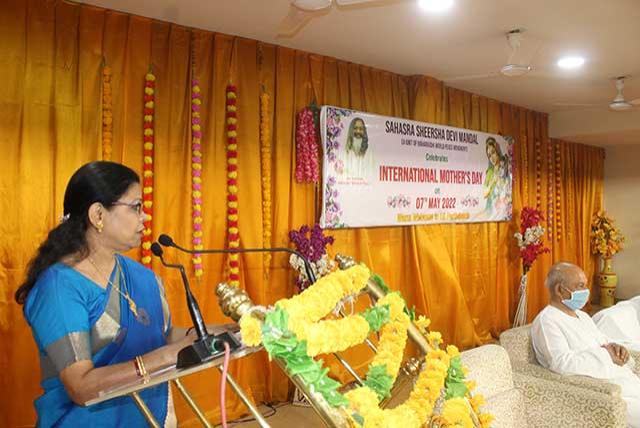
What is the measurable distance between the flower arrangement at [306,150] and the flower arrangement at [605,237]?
4.81m

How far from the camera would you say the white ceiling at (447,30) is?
261 cm

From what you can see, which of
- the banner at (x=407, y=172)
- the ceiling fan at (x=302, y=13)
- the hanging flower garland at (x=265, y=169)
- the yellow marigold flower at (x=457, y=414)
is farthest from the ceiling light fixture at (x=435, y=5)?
the yellow marigold flower at (x=457, y=414)

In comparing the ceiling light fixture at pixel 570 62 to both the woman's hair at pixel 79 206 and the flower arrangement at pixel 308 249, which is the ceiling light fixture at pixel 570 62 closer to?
the flower arrangement at pixel 308 249

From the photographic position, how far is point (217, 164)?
2961 mm

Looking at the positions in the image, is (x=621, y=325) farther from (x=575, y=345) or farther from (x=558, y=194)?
(x=558, y=194)

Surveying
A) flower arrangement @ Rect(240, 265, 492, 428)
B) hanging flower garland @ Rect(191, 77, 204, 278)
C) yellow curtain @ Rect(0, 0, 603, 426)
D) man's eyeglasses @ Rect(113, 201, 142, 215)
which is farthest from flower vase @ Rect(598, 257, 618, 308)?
man's eyeglasses @ Rect(113, 201, 142, 215)

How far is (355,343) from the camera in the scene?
2.84 feet

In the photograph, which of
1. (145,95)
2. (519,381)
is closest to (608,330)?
(519,381)

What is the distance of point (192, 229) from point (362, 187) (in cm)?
131

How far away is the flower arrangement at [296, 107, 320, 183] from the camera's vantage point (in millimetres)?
3283

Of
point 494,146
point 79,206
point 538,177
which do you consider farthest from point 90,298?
point 538,177

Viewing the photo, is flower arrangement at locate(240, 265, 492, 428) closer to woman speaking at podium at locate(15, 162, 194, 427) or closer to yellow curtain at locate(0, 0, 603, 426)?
woman speaking at podium at locate(15, 162, 194, 427)

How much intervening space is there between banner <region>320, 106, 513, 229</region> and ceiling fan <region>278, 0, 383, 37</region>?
1.99 feet

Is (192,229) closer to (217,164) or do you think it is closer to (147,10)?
(217,164)
